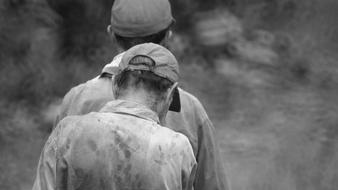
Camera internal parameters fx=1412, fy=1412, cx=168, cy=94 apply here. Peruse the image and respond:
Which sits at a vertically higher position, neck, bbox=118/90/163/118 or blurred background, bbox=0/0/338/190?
neck, bbox=118/90/163/118

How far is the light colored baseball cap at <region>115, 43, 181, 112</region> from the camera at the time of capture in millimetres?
3783

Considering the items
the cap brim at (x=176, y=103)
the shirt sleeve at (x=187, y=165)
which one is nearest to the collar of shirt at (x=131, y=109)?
the shirt sleeve at (x=187, y=165)

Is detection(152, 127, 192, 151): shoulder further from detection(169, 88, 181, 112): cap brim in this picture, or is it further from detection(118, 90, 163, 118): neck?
detection(169, 88, 181, 112): cap brim

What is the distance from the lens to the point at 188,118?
4.50 meters

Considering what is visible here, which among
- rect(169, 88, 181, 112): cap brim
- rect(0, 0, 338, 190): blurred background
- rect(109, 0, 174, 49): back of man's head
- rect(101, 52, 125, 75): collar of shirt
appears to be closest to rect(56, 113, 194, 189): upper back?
rect(169, 88, 181, 112): cap brim

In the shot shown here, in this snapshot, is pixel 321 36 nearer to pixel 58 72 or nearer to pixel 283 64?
pixel 283 64

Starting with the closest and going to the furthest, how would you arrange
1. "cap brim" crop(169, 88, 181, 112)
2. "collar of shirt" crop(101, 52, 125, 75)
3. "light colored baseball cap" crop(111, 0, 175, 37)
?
"cap brim" crop(169, 88, 181, 112), "collar of shirt" crop(101, 52, 125, 75), "light colored baseball cap" crop(111, 0, 175, 37)

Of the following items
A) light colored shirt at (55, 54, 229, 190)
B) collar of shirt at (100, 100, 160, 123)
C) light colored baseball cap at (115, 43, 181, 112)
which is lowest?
A: light colored shirt at (55, 54, 229, 190)

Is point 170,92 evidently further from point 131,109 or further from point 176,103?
point 176,103

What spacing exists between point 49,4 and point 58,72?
341 mm

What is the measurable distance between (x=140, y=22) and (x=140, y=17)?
0.07 feet

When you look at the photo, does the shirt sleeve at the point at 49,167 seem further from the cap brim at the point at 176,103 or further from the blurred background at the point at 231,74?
the blurred background at the point at 231,74

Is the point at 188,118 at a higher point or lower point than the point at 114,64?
lower

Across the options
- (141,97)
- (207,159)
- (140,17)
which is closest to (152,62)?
(141,97)
